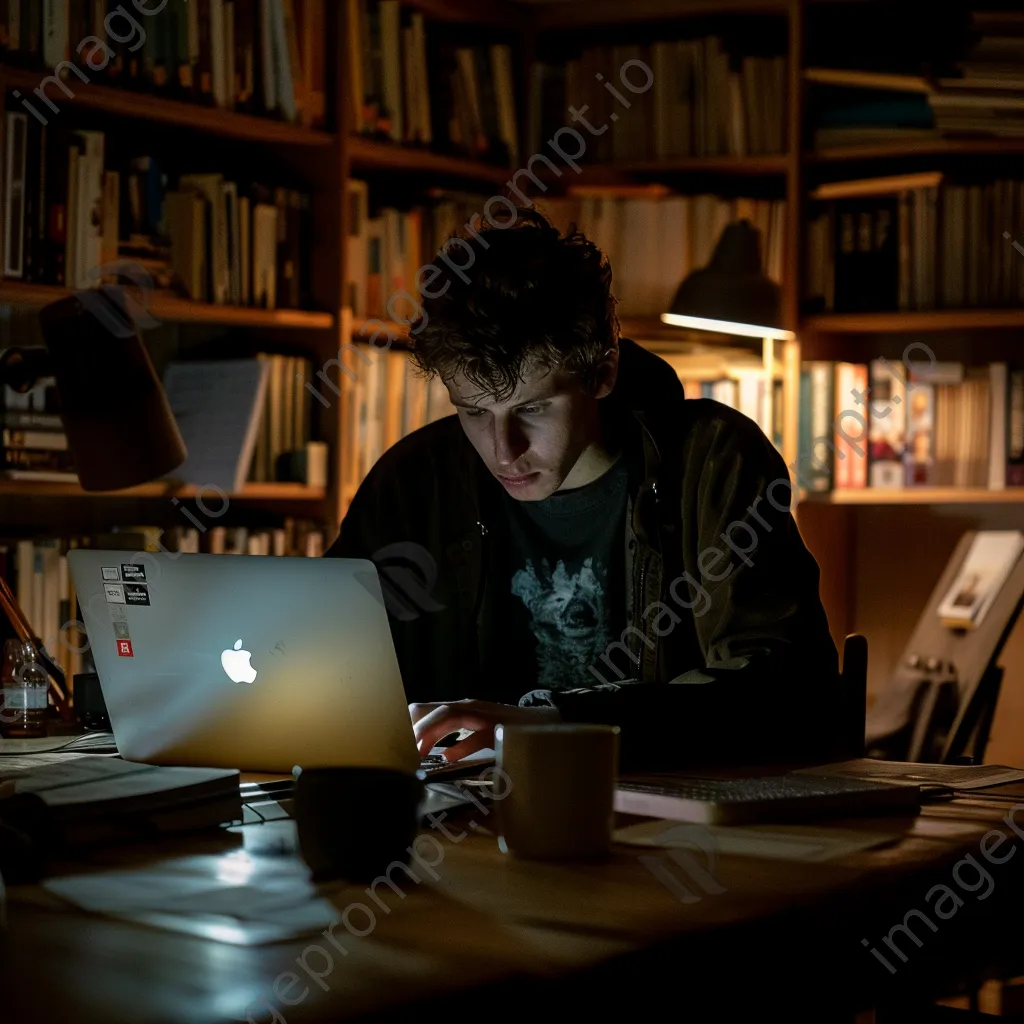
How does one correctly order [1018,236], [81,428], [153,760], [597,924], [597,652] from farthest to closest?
[1018,236] → [597,652] → [81,428] → [153,760] → [597,924]

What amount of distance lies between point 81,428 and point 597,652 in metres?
0.70

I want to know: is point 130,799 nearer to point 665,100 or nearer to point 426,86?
point 426,86

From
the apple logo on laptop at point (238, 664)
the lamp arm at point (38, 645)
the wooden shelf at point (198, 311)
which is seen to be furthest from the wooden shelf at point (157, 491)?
the apple logo on laptop at point (238, 664)

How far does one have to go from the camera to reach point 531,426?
1803 millimetres

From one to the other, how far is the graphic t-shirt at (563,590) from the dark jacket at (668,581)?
0.03 metres

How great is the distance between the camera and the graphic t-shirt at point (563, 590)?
191 centimetres

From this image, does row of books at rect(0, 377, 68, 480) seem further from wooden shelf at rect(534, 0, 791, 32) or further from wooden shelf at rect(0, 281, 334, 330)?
wooden shelf at rect(534, 0, 791, 32)

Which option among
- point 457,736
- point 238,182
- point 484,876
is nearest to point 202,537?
point 238,182

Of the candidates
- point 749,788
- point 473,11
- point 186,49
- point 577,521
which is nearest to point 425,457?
point 577,521

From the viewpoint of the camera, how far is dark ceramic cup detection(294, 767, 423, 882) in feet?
3.19

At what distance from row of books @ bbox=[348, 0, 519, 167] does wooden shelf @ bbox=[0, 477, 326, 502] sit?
86cm

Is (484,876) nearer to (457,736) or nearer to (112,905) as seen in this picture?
(112,905)

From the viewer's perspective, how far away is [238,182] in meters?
3.36

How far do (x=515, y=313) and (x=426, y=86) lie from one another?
6.38 ft
